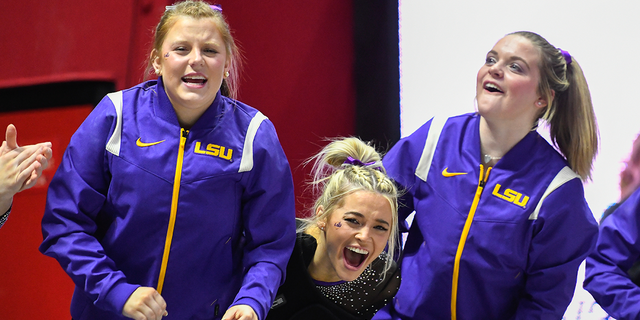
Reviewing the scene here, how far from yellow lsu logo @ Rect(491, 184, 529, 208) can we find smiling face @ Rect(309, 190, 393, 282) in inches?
12.7

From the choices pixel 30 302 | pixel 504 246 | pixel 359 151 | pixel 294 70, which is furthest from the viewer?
pixel 294 70

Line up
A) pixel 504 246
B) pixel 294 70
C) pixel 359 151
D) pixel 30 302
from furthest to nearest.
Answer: pixel 294 70, pixel 30 302, pixel 359 151, pixel 504 246

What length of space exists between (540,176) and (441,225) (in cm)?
32

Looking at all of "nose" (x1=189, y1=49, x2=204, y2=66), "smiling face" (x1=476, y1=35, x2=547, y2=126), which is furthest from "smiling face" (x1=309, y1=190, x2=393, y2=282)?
"nose" (x1=189, y1=49, x2=204, y2=66)

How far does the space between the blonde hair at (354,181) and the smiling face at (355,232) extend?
0.06ft

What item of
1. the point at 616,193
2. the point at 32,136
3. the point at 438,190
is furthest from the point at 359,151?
the point at 32,136

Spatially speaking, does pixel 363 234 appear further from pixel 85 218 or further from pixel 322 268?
pixel 85 218

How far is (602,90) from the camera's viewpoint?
7.91 feet

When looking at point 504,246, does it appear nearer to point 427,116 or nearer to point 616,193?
point 616,193

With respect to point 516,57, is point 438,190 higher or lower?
lower

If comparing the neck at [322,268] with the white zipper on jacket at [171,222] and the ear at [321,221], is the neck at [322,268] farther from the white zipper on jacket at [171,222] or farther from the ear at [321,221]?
the white zipper on jacket at [171,222]

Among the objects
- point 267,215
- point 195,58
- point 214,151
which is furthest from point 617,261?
point 195,58

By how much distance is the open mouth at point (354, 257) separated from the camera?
1.93 m

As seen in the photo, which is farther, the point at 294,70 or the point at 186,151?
the point at 294,70
